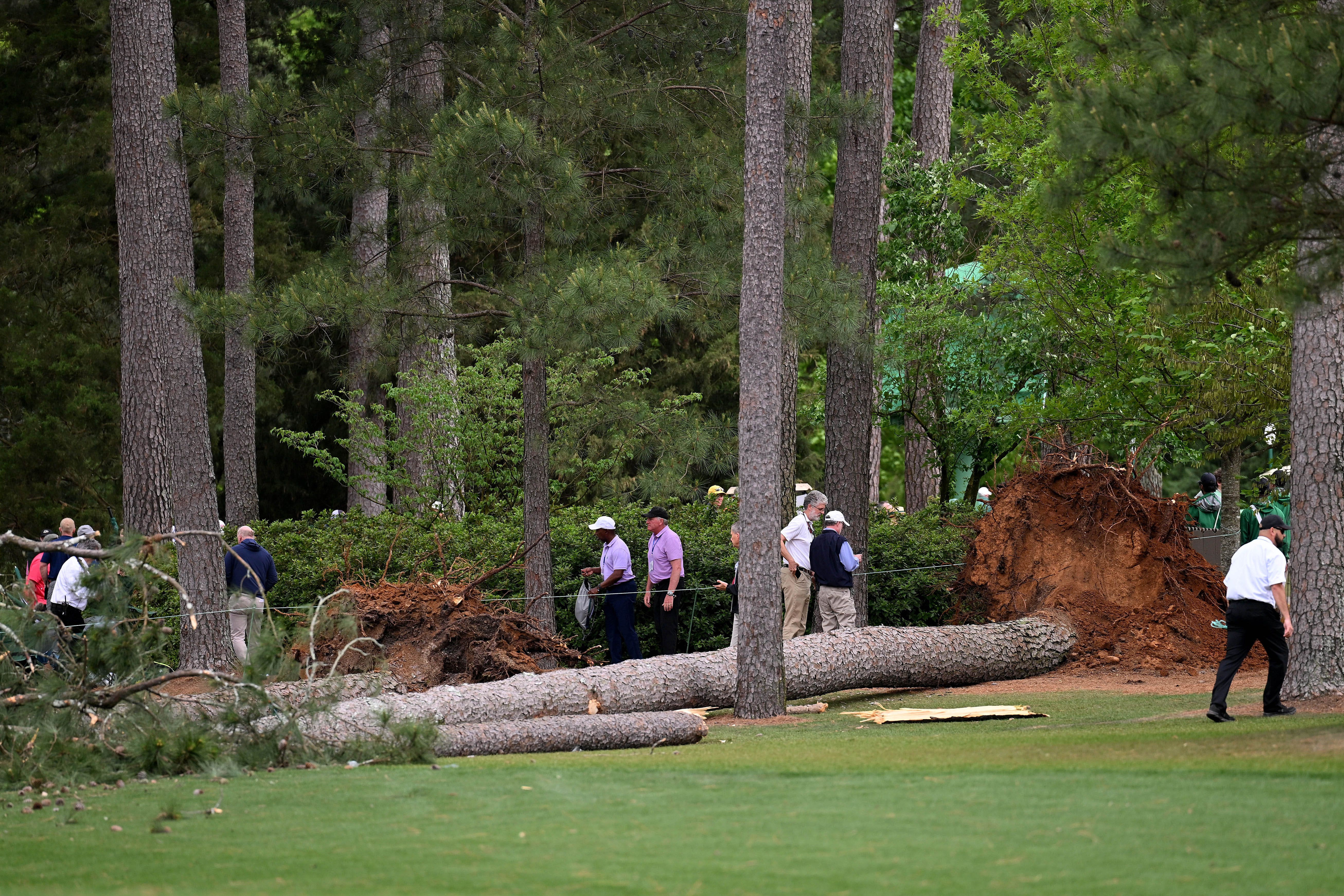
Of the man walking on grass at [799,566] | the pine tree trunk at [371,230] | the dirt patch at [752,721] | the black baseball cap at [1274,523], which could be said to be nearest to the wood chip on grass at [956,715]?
the dirt patch at [752,721]

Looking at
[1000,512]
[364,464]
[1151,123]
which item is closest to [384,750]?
[1151,123]

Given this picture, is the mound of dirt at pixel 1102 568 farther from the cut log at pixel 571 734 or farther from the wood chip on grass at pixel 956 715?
the cut log at pixel 571 734

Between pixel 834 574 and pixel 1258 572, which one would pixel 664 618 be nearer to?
pixel 834 574

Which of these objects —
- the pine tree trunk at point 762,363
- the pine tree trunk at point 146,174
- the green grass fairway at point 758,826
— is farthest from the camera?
the pine tree trunk at point 146,174

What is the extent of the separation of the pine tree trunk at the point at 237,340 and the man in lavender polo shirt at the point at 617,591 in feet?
24.8

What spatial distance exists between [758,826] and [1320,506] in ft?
24.5

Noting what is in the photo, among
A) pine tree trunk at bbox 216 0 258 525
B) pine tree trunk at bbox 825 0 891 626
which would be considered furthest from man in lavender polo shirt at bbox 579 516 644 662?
pine tree trunk at bbox 216 0 258 525

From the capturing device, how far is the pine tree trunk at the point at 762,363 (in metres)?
12.6

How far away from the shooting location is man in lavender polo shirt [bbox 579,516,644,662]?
15750 mm

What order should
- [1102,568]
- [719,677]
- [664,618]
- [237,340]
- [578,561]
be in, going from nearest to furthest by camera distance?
[719,677] < [664,618] < [1102,568] < [578,561] < [237,340]

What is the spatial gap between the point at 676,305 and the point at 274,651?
7.33 meters

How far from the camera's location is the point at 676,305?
610 inches

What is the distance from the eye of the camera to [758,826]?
679 centimetres

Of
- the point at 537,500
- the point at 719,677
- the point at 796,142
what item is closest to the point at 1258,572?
the point at 719,677
